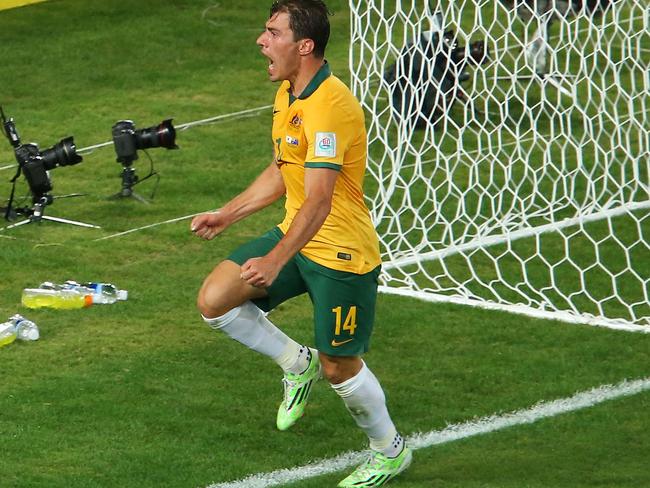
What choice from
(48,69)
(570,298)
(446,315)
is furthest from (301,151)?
(48,69)

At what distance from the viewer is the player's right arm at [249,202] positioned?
6.11m

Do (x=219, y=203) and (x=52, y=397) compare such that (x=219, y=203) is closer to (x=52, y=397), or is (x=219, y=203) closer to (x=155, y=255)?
(x=155, y=255)

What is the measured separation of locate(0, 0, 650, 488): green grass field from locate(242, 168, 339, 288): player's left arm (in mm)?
1030

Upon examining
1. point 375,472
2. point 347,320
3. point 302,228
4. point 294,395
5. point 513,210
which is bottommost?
point 513,210

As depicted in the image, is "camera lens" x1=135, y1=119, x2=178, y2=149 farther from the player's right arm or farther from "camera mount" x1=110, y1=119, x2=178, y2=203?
the player's right arm

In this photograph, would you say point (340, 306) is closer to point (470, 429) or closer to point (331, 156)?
point (331, 156)

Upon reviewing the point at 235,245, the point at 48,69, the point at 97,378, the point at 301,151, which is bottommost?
the point at 48,69

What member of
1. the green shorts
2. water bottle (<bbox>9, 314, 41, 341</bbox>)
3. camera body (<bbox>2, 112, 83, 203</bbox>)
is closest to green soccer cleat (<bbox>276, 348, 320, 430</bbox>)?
the green shorts

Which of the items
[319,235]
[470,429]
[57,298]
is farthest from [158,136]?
[319,235]

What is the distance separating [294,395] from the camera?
6.41m

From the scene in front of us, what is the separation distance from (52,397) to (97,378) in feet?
1.05

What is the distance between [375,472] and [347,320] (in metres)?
0.62

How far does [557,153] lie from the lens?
11133mm

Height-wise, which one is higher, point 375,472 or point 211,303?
point 211,303
